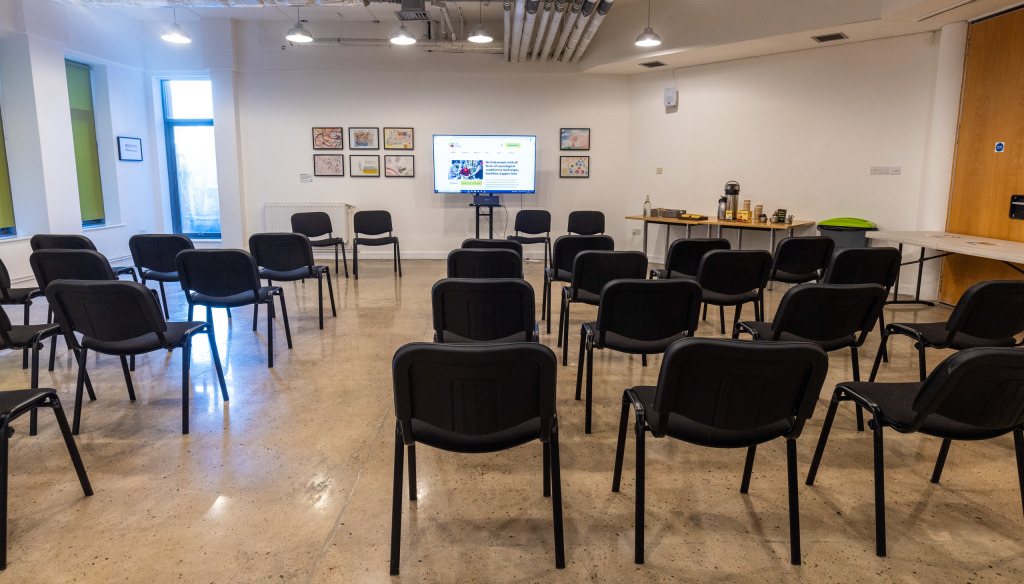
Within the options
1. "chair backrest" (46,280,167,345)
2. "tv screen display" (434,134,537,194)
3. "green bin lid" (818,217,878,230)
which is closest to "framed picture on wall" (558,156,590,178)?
"tv screen display" (434,134,537,194)

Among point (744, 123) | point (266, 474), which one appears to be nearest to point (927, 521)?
point (266, 474)

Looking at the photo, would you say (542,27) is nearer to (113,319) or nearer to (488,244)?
(488,244)

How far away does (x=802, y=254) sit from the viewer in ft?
16.0

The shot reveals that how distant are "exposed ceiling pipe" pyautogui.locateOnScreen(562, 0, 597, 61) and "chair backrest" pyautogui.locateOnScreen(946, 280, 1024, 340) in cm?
452

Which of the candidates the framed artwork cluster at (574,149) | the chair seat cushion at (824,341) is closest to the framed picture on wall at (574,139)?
the framed artwork cluster at (574,149)

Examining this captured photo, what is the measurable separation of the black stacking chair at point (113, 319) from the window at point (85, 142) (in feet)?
20.1

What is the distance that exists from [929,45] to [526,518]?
6.76 metres

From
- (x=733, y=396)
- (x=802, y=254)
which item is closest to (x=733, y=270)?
(x=802, y=254)

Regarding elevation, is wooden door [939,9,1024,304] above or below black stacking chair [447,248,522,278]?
above

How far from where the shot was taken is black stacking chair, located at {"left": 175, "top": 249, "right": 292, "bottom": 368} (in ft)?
13.0

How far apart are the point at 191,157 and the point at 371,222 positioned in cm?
376

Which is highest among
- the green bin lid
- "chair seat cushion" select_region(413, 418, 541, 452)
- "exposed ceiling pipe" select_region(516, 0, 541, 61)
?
"exposed ceiling pipe" select_region(516, 0, 541, 61)

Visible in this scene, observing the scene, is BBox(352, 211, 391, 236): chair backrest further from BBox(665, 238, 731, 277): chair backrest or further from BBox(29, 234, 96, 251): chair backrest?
BBox(665, 238, 731, 277): chair backrest

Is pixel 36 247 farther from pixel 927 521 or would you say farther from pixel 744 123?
pixel 744 123
